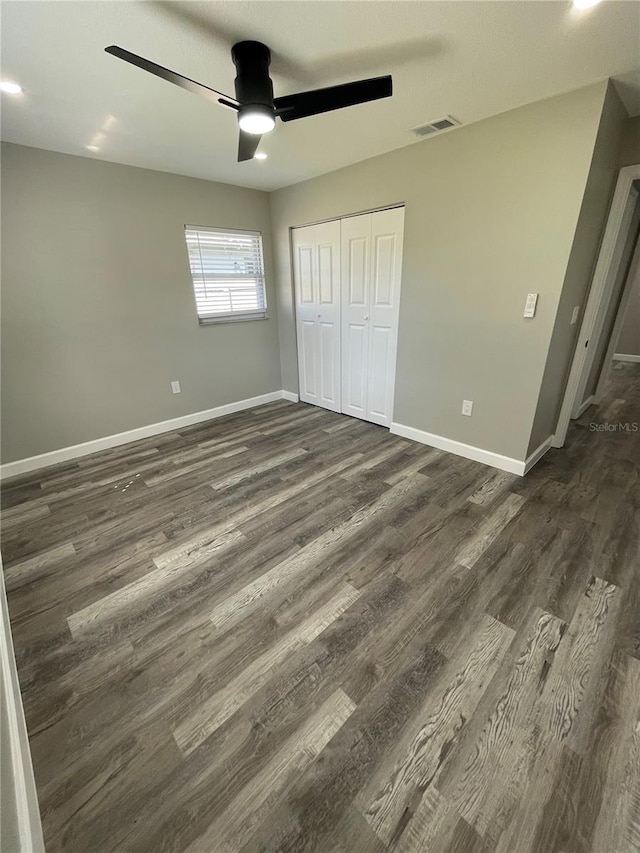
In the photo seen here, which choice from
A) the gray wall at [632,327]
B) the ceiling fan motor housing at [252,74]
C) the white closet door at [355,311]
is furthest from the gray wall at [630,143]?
the gray wall at [632,327]

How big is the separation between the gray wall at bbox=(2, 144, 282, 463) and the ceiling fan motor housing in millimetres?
1946

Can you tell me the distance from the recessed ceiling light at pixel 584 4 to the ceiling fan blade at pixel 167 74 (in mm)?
1378

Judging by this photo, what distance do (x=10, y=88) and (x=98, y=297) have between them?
4.56ft

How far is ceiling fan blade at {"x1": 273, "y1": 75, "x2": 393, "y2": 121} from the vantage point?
1.40m

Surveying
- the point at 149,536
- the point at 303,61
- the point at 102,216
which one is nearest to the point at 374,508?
the point at 149,536

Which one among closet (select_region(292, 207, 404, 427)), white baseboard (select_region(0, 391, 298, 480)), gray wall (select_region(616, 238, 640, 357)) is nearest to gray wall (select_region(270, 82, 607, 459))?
closet (select_region(292, 207, 404, 427))

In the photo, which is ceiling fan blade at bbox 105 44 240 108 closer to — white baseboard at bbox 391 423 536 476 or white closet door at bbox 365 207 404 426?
white closet door at bbox 365 207 404 426

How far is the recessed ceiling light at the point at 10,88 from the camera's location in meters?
1.73

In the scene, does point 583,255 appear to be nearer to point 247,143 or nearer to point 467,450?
point 467,450

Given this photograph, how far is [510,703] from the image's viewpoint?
122cm

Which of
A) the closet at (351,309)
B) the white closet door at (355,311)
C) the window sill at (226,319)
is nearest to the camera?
the closet at (351,309)

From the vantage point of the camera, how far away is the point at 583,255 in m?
2.33

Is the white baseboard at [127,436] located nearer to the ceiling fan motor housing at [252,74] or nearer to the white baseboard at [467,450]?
the white baseboard at [467,450]

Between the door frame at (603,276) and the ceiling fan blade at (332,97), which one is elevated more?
the ceiling fan blade at (332,97)
